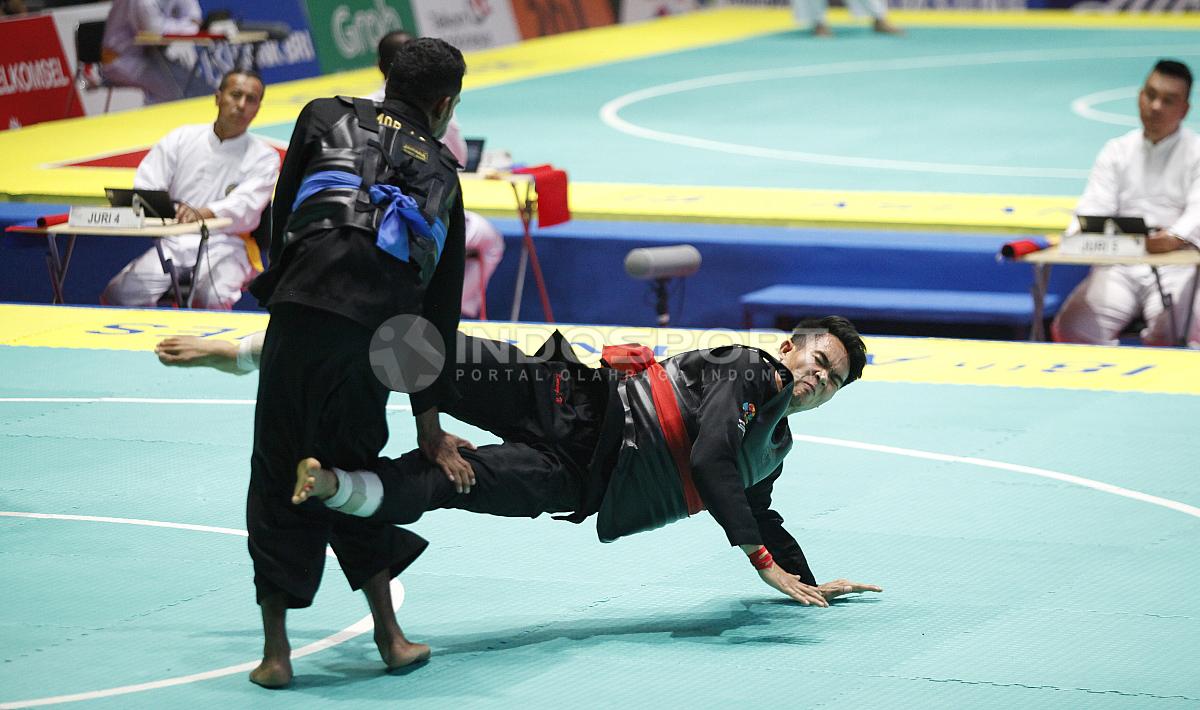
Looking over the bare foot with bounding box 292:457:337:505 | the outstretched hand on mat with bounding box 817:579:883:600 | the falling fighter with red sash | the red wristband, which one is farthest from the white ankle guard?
the outstretched hand on mat with bounding box 817:579:883:600

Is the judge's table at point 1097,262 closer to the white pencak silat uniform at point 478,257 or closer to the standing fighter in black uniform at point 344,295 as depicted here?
the white pencak silat uniform at point 478,257

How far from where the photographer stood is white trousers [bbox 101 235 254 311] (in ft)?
26.3

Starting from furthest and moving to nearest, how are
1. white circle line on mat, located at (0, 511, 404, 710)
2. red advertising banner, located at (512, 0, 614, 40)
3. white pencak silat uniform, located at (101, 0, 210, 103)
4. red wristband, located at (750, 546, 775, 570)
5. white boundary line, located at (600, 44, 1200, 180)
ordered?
red advertising banner, located at (512, 0, 614, 40), white pencak silat uniform, located at (101, 0, 210, 103), white boundary line, located at (600, 44, 1200, 180), red wristband, located at (750, 546, 775, 570), white circle line on mat, located at (0, 511, 404, 710)

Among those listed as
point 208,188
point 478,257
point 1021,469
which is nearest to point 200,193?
point 208,188

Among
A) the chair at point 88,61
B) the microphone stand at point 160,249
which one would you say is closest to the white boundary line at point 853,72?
the chair at point 88,61

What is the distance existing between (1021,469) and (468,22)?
1260 centimetres

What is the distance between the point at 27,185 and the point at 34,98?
319 cm

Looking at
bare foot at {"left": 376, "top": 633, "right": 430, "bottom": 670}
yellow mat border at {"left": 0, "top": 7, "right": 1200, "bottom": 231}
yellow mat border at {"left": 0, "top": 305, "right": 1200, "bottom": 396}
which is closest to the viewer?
bare foot at {"left": 376, "top": 633, "right": 430, "bottom": 670}

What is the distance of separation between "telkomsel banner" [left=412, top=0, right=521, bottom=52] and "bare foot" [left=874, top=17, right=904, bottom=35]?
4.35 metres

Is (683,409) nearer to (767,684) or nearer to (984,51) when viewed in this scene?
(767,684)

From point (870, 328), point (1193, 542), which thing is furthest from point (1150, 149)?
point (1193, 542)

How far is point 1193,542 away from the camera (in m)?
4.71

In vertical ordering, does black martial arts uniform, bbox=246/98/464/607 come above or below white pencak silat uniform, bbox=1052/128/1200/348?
above

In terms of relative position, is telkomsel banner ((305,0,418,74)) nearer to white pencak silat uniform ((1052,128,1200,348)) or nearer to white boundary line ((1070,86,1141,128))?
white boundary line ((1070,86,1141,128))
